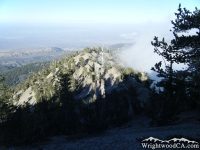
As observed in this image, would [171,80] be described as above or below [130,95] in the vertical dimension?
above

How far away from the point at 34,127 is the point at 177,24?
13.3m

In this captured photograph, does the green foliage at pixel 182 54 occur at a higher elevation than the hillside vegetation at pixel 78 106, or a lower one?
higher

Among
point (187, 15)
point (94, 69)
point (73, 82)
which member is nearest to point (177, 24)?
point (187, 15)

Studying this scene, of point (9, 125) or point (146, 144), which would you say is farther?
point (9, 125)

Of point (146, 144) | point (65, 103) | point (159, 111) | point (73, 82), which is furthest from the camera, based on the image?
point (73, 82)

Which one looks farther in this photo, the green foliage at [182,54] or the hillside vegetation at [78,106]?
the hillside vegetation at [78,106]

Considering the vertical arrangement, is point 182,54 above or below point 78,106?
above

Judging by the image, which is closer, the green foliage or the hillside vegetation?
the green foliage

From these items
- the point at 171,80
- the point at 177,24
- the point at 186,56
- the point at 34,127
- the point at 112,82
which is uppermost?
the point at 177,24

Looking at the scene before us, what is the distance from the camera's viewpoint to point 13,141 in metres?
16.7

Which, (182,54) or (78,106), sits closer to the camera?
(182,54)

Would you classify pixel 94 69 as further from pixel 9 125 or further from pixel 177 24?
pixel 177 24

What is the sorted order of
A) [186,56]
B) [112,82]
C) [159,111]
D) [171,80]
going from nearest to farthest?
[186,56] → [171,80] → [159,111] → [112,82]

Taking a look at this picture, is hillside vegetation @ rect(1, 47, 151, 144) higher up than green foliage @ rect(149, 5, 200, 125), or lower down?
lower down
